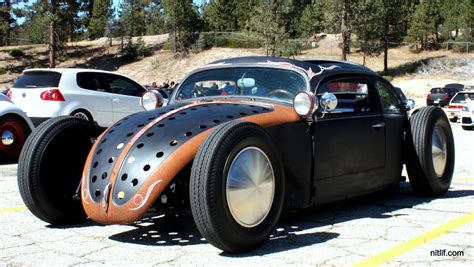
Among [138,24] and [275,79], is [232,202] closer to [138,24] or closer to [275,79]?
[275,79]

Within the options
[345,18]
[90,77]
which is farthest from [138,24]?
[90,77]

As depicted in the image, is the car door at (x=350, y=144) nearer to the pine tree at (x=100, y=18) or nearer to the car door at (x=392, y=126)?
the car door at (x=392, y=126)

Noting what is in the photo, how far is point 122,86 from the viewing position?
45.3ft

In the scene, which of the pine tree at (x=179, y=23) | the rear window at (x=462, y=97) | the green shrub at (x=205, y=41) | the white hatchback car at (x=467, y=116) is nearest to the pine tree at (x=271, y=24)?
the green shrub at (x=205, y=41)

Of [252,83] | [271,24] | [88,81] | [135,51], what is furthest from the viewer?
[135,51]

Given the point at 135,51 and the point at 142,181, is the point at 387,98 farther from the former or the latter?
the point at 135,51

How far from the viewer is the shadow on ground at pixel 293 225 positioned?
4.55 m

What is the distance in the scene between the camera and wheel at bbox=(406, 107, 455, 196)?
624cm

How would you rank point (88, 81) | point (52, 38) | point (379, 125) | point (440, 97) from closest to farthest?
1. point (379, 125)
2. point (88, 81)
3. point (440, 97)
4. point (52, 38)

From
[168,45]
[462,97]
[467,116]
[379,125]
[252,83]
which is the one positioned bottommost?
[467,116]

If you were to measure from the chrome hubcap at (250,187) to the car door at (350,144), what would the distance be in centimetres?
93

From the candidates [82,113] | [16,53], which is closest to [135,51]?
[16,53]

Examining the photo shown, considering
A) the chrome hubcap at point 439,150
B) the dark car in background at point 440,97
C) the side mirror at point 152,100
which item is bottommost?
Result: the dark car in background at point 440,97

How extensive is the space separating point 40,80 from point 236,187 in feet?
31.4
